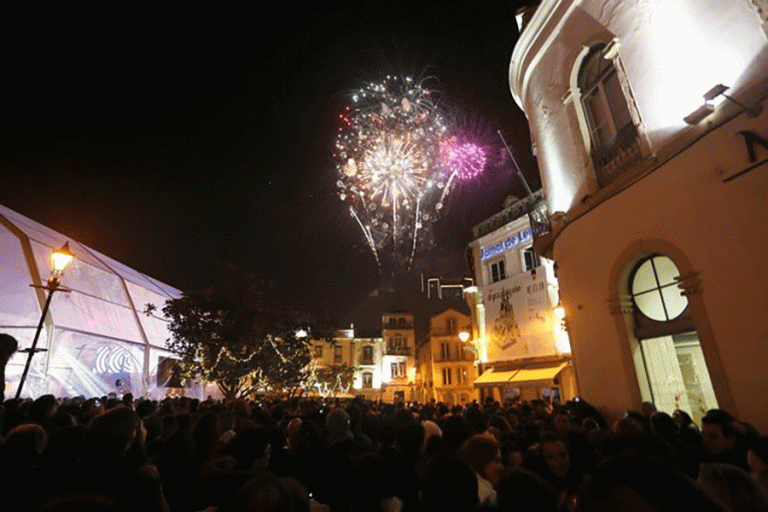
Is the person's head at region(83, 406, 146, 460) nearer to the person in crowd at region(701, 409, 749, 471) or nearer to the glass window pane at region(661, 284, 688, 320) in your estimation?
the person in crowd at region(701, 409, 749, 471)

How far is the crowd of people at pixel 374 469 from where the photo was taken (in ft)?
5.56

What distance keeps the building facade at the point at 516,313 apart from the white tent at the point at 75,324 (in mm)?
18718

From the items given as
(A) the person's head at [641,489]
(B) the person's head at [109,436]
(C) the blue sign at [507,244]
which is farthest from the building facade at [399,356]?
(A) the person's head at [641,489]

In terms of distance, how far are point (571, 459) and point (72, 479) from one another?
4.16m

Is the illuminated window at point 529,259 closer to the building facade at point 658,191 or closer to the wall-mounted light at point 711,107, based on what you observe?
the building facade at point 658,191

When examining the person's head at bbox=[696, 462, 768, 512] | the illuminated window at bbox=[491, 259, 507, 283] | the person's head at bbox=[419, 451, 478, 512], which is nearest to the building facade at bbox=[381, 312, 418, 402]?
the illuminated window at bbox=[491, 259, 507, 283]

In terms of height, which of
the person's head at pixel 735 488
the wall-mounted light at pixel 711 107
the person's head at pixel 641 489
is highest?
the wall-mounted light at pixel 711 107

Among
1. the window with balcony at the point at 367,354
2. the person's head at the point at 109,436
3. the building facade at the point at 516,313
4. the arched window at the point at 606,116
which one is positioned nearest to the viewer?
the person's head at the point at 109,436

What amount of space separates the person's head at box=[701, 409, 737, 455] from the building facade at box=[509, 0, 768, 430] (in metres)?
2.51

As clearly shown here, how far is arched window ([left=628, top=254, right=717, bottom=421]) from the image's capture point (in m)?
7.79

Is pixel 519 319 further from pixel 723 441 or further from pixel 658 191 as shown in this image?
pixel 723 441

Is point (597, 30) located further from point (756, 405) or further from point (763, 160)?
point (756, 405)

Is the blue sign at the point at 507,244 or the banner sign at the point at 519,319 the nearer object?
the banner sign at the point at 519,319

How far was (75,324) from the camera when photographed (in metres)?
16.3
